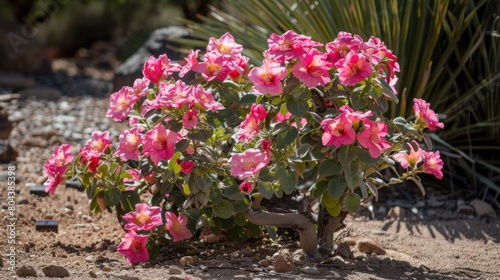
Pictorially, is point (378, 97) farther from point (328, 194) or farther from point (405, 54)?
point (405, 54)

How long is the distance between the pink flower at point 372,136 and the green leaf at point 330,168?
0.52 ft

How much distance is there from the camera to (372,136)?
2826 millimetres

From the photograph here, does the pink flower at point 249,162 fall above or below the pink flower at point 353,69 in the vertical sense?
below

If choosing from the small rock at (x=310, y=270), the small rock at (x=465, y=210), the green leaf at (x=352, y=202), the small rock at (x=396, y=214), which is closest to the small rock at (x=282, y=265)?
the small rock at (x=310, y=270)

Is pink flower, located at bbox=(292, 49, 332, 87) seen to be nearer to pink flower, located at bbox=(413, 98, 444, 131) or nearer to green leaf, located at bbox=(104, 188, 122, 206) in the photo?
pink flower, located at bbox=(413, 98, 444, 131)

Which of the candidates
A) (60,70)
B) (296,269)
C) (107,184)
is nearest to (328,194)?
(296,269)

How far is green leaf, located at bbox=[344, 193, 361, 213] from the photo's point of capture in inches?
119

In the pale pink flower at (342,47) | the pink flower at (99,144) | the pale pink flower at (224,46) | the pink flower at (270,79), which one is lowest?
the pink flower at (99,144)

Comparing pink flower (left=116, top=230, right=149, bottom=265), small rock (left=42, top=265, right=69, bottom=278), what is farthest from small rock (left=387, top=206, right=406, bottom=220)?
small rock (left=42, top=265, right=69, bottom=278)

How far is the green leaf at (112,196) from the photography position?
3.30 meters

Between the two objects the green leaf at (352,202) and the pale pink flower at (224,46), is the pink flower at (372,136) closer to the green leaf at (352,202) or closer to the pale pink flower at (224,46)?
the green leaf at (352,202)

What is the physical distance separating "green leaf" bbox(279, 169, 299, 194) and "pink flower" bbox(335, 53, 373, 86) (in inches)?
14.3

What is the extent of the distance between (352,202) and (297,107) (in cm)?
40

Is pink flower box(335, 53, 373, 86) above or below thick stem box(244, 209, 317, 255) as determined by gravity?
above
